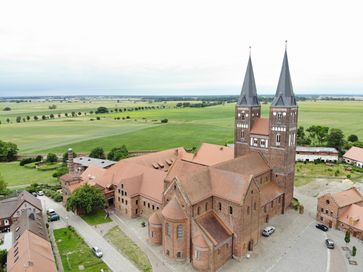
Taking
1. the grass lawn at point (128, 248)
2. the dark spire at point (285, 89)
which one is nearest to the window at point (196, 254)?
the grass lawn at point (128, 248)

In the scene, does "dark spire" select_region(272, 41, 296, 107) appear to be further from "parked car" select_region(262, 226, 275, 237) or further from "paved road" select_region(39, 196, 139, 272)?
"paved road" select_region(39, 196, 139, 272)

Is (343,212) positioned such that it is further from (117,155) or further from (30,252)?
(117,155)

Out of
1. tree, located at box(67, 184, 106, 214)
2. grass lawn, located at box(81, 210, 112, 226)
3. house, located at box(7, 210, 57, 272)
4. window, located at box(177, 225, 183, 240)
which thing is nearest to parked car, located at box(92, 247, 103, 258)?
house, located at box(7, 210, 57, 272)

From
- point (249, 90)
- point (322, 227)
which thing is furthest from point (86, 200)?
point (322, 227)

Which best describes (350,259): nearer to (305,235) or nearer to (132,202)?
(305,235)

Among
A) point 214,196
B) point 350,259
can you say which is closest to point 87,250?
point 214,196
